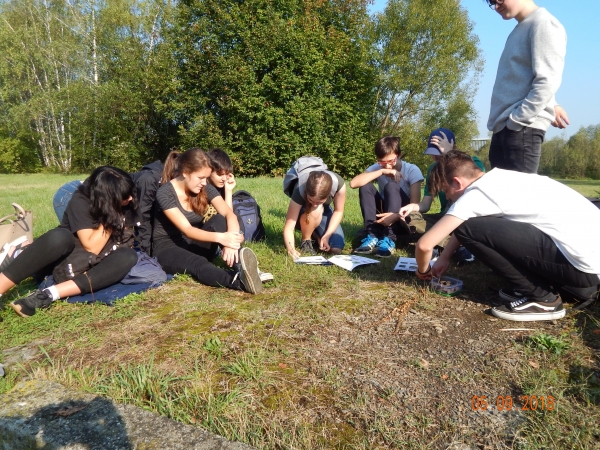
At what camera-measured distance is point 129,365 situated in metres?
2.38

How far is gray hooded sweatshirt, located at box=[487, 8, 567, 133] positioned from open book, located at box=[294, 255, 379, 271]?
1.58 m

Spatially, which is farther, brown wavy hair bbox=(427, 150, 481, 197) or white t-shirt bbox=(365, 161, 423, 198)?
white t-shirt bbox=(365, 161, 423, 198)

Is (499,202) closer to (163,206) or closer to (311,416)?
(311,416)

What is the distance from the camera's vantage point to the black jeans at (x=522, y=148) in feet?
11.1

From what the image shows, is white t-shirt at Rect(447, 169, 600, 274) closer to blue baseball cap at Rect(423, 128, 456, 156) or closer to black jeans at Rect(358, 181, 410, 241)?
blue baseball cap at Rect(423, 128, 456, 156)

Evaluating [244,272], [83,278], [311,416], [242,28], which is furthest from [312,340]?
[242,28]

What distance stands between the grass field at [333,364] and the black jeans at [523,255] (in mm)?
247

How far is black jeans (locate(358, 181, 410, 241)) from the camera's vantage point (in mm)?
4992

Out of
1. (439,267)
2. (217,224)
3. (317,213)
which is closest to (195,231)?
(217,224)

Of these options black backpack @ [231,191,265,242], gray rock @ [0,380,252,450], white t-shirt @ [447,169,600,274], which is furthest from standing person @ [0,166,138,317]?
white t-shirt @ [447,169,600,274]

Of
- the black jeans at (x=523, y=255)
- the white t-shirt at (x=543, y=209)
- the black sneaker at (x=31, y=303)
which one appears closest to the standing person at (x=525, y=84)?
the white t-shirt at (x=543, y=209)

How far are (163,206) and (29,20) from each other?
27583mm

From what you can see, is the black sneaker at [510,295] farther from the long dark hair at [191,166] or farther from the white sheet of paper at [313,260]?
the long dark hair at [191,166]

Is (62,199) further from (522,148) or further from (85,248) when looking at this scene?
(522,148)
